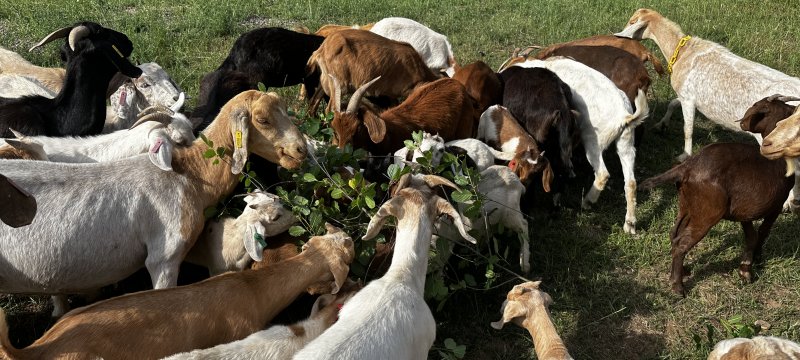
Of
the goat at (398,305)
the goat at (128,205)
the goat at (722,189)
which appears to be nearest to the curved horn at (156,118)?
the goat at (128,205)

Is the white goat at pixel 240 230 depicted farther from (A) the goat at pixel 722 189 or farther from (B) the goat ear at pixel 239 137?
(A) the goat at pixel 722 189

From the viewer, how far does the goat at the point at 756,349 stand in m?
3.96

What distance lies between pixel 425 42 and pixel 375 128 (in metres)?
2.76

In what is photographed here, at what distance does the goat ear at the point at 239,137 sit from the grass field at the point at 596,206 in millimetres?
1655

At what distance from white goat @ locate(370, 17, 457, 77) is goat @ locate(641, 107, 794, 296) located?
350cm

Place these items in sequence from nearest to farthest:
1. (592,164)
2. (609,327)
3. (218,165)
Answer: (218,165) → (609,327) → (592,164)

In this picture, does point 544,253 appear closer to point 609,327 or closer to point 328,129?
point 609,327

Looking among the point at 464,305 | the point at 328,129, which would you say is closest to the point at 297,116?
the point at 328,129

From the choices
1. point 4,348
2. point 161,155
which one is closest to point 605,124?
point 161,155

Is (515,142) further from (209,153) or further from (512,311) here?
(209,153)

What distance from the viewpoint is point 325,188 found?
5.34 m

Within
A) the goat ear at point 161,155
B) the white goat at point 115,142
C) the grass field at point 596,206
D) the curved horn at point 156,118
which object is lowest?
the grass field at point 596,206

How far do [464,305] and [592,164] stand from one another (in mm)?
2153

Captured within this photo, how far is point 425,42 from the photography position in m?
8.77
